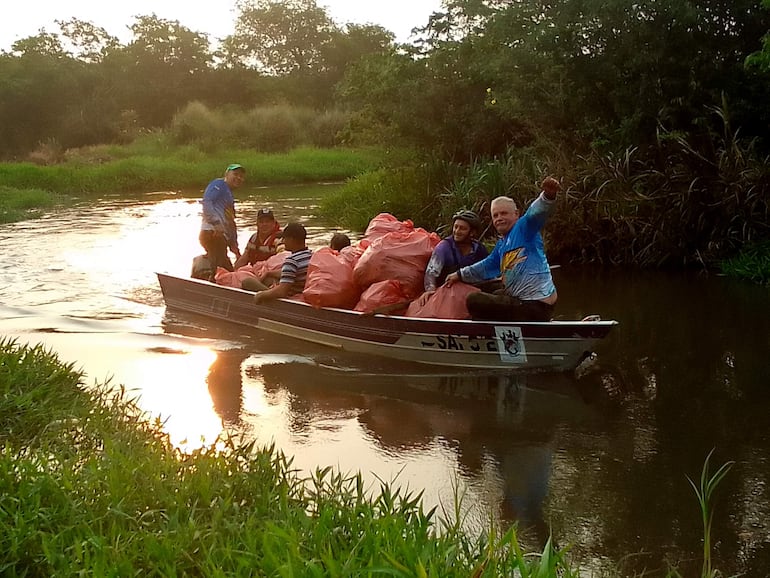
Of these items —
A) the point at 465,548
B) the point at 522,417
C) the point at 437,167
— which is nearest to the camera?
the point at 465,548

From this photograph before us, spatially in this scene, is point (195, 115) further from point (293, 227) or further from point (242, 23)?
point (293, 227)

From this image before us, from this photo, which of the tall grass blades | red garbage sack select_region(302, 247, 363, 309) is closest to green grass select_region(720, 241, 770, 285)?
red garbage sack select_region(302, 247, 363, 309)

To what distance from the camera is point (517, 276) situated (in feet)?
25.6

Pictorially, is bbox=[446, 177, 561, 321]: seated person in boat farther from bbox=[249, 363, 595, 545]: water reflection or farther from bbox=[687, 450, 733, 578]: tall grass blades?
bbox=[687, 450, 733, 578]: tall grass blades

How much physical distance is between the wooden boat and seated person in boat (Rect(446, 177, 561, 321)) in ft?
0.61

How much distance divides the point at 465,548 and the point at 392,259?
4.89 metres

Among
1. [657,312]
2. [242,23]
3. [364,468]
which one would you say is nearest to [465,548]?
[364,468]

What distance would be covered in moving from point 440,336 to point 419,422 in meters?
1.36

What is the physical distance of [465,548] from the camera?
3881 mm

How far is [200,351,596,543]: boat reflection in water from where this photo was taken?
5.55 meters

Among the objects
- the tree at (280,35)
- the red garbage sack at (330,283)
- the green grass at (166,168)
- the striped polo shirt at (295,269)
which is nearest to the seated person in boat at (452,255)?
the red garbage sack at (330,283)

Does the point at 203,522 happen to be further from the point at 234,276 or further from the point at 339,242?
the point at 234,276

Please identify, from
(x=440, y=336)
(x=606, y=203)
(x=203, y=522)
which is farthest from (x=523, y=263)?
(x=606, y=203)

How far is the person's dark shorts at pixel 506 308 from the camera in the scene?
25.5 feet
